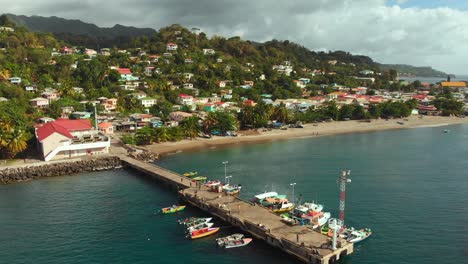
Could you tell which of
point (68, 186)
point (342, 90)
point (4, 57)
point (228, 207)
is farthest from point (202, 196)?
point (342, 90)

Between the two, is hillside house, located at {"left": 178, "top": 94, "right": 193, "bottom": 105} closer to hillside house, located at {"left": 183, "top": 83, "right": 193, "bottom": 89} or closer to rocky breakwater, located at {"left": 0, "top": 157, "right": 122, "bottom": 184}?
hillside house, located at {"left": 183, "top": 83, "right": 193, "bottom": 89}

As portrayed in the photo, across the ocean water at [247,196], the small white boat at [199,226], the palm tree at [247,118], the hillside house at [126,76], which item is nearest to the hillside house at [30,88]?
the hillside house at [126,76]

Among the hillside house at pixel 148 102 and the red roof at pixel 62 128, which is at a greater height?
the hillside house at pixel 148 102

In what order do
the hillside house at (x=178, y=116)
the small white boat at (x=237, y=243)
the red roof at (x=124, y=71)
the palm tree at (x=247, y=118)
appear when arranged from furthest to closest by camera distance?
1. the red roof at (x=124, y=71)
2. the palm tree at (x=247, y=118)
3. the hillside house at (x=178, y=116)
4. the small white boat at (x=237, y=243)

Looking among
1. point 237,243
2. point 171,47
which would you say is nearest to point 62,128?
point 237,243

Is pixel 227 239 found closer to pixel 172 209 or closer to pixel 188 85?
pixel 172 209

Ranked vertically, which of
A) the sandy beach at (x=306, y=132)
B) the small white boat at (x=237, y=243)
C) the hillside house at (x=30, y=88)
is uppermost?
the hillside house at (x=30, y=88)

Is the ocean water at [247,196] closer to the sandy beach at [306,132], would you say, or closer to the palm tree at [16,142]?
the sandy beach at [306,132]

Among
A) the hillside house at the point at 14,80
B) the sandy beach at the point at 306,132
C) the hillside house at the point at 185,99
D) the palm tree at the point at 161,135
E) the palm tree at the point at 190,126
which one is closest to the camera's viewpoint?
the palm tree at the point at 161,135
